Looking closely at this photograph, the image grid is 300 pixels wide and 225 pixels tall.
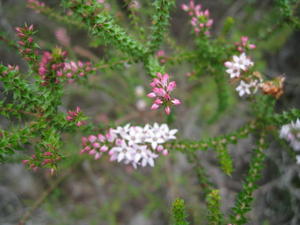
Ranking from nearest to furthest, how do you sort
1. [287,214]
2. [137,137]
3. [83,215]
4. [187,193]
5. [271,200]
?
[137,137]
[287,214]
[271,200]
[187,193]
[83,215]

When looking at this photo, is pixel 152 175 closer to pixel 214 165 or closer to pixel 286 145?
pixel 214 165

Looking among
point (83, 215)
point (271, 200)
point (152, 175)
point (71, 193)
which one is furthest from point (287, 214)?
point (71, 193)

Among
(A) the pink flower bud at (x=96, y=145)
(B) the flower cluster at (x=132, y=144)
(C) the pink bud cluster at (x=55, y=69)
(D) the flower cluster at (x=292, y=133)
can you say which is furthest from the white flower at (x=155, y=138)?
(D) the flower cluster at (x=292, y=133)

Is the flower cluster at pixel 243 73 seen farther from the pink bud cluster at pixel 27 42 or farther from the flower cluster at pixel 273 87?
the pink bud cluster at pixel 27 42

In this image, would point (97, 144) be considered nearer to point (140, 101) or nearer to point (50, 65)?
point (50, 65)

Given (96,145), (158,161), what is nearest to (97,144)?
(96,145)

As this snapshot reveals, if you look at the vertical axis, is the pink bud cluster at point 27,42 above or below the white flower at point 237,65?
below
